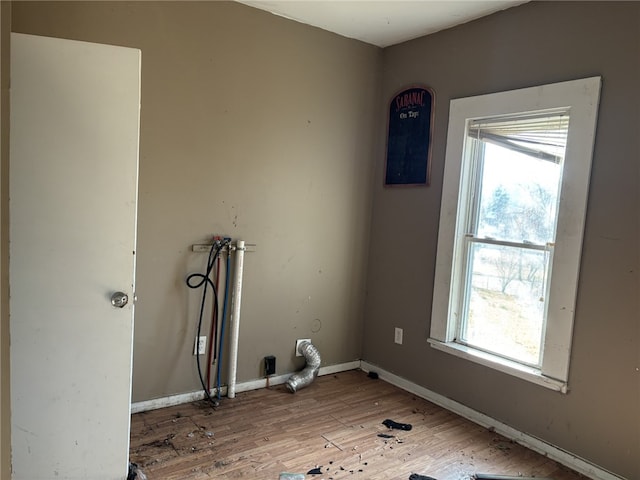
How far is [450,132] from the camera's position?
313cm

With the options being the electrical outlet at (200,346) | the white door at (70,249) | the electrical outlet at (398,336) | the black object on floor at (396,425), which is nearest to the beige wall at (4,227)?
the white door at (70,249)

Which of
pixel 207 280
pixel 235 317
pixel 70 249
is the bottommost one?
pixel 235 317

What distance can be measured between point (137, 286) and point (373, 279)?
1.88 metres

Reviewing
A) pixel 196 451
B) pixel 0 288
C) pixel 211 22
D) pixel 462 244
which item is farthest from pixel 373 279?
pixel 0 288

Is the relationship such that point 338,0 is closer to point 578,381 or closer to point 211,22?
point 211,22

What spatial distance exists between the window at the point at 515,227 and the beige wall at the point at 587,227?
0.07 meters

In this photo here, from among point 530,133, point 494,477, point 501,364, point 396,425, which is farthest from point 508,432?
point 530,133

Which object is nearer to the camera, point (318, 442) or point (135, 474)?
point (135, 474)

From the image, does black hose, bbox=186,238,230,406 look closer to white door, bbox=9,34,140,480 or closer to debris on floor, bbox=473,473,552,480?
white door, bbox=9,34,140,480

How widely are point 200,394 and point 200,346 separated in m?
0.33

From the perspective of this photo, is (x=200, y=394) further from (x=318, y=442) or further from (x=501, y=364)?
(x=501, y=364)

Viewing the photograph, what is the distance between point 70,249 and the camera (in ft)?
6.20

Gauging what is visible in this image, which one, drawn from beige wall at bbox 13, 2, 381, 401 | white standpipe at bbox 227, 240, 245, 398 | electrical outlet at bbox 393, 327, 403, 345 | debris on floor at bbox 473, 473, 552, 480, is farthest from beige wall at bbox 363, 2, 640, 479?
white standpipe at bbox 227, 240, 245, 398

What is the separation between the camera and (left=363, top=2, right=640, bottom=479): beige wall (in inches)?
90.0
